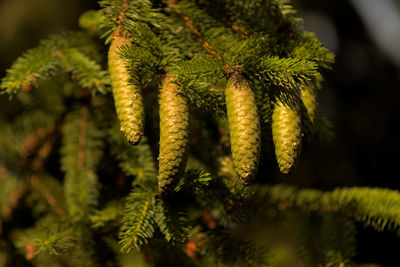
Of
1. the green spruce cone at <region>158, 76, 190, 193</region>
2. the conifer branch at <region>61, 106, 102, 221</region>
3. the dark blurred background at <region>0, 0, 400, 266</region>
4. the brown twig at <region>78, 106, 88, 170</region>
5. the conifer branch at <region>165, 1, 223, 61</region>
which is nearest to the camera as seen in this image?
the green spruce cone at <region>158, 76, 190, 193</region>

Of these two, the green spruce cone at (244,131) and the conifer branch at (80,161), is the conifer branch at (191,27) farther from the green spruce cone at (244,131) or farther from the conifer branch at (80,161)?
the conifer branch at (80,161)

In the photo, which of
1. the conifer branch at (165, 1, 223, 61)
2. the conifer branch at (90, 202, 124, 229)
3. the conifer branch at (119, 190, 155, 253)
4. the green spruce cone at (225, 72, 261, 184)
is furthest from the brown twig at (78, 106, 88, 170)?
the green spruce cone at (225, 72, 261, 184)

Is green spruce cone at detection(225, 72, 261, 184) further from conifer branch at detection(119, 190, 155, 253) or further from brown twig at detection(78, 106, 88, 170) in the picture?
brown twig at detection(78, 106, 88, 170)

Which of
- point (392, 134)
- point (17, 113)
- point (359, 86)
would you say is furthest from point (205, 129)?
point (359, 86)

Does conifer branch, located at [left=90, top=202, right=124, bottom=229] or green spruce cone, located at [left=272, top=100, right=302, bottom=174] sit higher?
green spruce cone, located at [left=272, top=100, right=302, bottom=174]

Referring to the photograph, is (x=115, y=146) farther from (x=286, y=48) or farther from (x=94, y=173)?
(x=286, y=48)

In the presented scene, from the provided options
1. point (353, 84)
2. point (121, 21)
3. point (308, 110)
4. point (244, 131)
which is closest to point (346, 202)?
point (308, 110)

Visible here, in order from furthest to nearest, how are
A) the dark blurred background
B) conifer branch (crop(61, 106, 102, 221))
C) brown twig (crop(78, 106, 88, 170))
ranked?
the dark blurred background, brown twig (crop(78, 106, 88, 170)), conifer branch (crop(61, 106, 102, 221))
